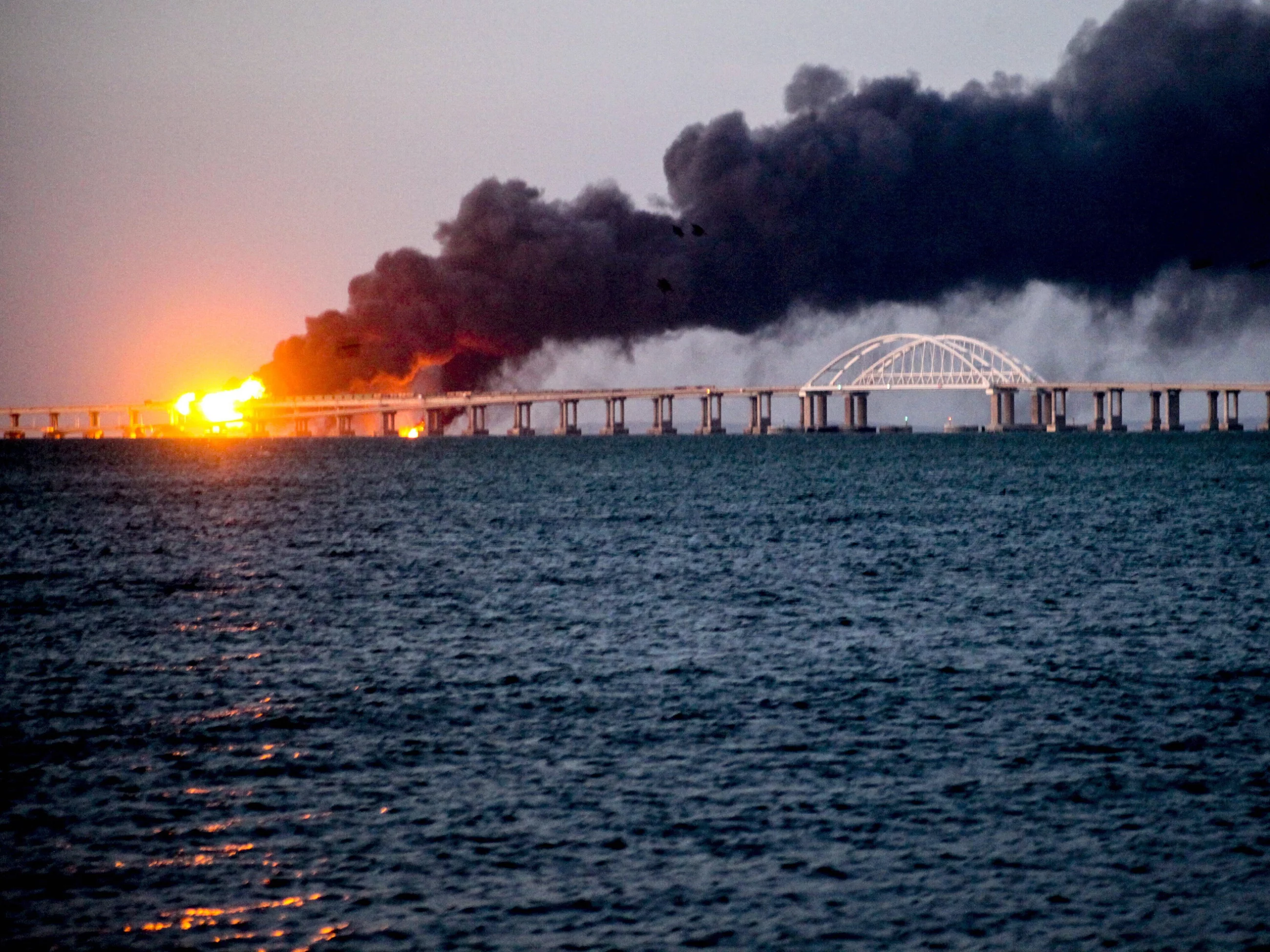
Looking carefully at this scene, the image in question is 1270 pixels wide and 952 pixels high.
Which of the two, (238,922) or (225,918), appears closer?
(238,922)

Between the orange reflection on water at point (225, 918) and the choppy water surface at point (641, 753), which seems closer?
the orange reflection on water at point (225, 918)

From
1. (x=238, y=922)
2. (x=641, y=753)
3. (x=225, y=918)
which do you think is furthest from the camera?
(x=641, y=753)

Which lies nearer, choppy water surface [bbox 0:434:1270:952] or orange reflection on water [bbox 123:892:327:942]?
orange reflection on water [bbox 123:892:327:942]

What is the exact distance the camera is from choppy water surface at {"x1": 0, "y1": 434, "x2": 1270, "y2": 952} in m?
15.5

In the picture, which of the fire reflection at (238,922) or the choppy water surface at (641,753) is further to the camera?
the choppy water surface at (641,753)

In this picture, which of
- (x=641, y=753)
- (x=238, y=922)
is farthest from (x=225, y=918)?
(x=641, y=753)

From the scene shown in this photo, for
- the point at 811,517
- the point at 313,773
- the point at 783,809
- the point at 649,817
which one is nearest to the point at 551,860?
the point at 649,817

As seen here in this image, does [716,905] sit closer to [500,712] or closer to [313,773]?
[313,773]

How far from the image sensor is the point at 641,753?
72.8ft

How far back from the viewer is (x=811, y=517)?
77.3 metres

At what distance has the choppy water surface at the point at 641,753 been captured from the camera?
1549 cm

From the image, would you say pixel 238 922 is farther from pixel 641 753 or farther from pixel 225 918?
pixel 641 753

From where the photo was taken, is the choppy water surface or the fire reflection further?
the choppy water surface

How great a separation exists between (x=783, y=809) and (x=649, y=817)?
1.59m
